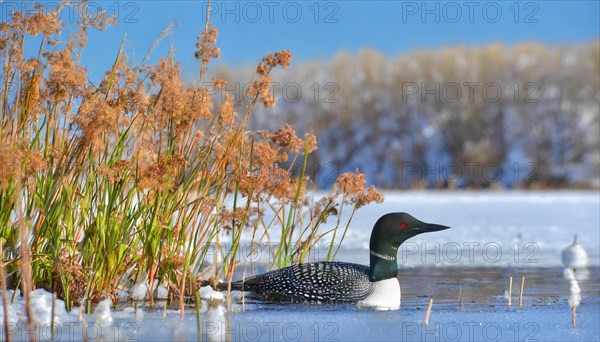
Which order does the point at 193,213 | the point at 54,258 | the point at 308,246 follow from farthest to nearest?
the point at 308,246 → the point at 193,213 → the point at 54,258

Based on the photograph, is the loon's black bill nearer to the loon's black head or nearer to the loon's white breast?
the loon's black head

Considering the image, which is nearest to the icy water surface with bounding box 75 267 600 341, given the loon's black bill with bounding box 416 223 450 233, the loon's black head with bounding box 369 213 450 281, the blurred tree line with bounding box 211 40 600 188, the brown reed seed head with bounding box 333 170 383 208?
the loon's black head with bounding box 369 213 450 281

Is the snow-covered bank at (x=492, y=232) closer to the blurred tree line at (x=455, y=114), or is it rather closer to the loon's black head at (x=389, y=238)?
the loon's black head at (x=389, y=238)

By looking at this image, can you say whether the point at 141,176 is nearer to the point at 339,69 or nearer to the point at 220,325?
the point at 220,325

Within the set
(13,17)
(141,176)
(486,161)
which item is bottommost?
(141,176)

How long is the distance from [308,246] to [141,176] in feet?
5.05

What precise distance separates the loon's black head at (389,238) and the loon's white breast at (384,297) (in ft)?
0.33

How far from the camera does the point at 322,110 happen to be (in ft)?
126

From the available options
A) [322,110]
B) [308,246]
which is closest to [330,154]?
[322,110]

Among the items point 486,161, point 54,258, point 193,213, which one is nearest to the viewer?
point 54,258

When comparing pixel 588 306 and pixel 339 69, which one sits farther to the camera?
pixel 339 69

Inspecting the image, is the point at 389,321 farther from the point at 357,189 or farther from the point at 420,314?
the point at 357,189

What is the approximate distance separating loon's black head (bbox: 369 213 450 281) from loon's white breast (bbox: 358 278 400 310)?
99 mm

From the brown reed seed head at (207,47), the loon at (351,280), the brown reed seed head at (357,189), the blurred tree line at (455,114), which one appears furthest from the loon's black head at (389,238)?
the blurred tree line at (455,114)
